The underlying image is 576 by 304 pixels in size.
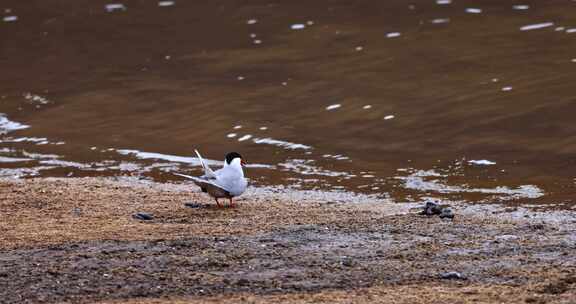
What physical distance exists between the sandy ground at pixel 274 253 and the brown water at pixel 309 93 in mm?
1263

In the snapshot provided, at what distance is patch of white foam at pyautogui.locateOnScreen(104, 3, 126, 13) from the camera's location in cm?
1945

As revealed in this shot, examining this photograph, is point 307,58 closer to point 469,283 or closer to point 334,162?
point 334,162

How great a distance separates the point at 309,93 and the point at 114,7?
7.03m

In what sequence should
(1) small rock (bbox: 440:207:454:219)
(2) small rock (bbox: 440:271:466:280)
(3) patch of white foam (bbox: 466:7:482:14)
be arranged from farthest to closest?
(3) patch of white foam (bbox: 466:7:482:14) < (1) small rock (bbox: 440:207:454:219) < (2) small rock (bbox: 440:271:466:280)

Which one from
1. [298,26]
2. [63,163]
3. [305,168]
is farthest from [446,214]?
[298,26]

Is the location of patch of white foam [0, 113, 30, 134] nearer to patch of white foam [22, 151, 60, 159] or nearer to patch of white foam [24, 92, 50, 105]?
patch of white foam [24, 92, 50, 105]

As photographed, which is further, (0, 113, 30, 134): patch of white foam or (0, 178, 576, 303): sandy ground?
(0, 113, 30, 134): patch of white foam

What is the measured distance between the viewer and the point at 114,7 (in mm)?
19594

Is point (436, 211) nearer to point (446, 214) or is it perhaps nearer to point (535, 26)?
point (446, 214)

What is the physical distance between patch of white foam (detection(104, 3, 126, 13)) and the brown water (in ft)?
0.18

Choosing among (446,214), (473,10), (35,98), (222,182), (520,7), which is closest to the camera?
(446,214)

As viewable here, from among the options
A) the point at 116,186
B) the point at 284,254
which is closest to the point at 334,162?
the point at 116,186

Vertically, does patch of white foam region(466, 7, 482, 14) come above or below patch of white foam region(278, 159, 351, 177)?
above

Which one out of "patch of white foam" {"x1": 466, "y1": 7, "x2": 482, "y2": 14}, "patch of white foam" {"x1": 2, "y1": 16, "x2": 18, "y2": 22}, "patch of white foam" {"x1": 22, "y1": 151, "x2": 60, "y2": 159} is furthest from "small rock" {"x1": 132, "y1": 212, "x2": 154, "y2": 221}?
"patch of white foam" {"x1": 2, "y1": 16, "x2": 18, "y2": 22}
